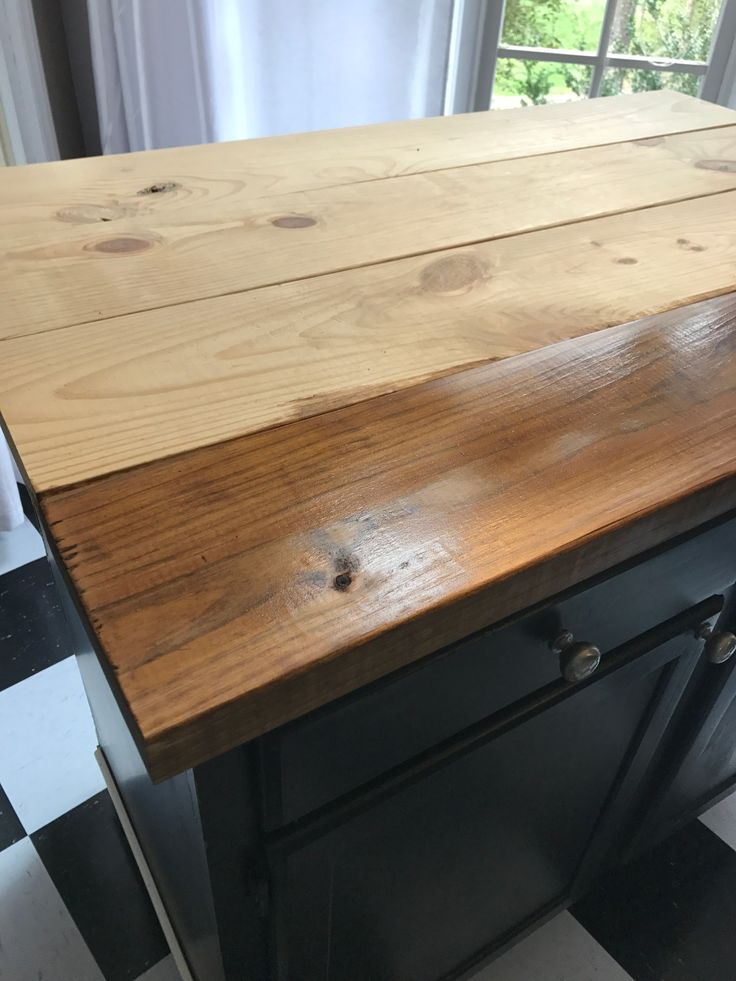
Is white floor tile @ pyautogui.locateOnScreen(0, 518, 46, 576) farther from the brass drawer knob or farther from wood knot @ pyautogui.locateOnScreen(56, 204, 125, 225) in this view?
the brass drawer knob

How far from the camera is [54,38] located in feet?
4.18

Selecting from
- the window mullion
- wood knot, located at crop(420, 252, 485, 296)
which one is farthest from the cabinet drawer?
the window mullion

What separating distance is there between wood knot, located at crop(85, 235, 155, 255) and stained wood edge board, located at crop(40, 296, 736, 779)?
294mm

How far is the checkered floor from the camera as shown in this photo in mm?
915

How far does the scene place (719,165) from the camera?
86 cm

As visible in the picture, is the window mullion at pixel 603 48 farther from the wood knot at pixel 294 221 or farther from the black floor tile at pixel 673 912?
the black floor tile at pixel 673 912

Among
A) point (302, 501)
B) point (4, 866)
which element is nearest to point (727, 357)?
point (302, 501)

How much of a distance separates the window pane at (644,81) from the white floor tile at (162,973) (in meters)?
1.73

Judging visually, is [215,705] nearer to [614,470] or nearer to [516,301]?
[614,470]

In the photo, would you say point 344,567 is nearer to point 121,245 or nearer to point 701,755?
point 121,245

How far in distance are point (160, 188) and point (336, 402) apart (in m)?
0.42

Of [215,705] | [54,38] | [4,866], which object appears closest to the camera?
[215,705]

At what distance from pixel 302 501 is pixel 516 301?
278 mm

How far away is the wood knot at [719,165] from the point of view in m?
0.85
